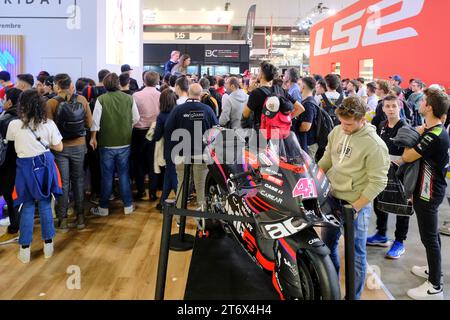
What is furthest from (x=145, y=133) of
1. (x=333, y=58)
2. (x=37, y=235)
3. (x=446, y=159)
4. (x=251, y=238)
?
(x=333, y=58)

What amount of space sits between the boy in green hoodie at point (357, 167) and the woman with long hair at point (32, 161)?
231cm

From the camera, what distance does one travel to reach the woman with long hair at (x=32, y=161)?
3.43 metres

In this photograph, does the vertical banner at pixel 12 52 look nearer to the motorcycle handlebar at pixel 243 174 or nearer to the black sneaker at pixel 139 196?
the black sneaker at pixel 139 196

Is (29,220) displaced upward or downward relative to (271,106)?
downward

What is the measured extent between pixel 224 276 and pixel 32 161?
5.99 ft

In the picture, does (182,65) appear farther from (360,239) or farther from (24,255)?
(360,239)

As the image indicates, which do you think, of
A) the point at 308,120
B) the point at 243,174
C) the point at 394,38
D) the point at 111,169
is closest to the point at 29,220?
the point at 111,169

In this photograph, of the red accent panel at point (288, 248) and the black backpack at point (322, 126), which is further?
the black backpack at point (322, 126)

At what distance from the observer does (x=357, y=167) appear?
2510 mm

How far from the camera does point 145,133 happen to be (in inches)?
204

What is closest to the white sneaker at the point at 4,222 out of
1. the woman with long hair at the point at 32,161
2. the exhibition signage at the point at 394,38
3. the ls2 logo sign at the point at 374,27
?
the woman with long hair at the point at 32,161

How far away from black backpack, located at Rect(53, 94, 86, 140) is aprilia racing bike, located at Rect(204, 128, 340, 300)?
210cm

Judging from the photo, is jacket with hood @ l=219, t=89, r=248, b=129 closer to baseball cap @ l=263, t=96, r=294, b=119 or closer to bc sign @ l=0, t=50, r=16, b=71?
baseball cap @ l=263, t=96, r=294, b=119
